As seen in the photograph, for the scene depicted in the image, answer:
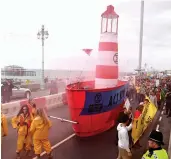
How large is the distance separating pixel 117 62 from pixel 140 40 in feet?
4.41

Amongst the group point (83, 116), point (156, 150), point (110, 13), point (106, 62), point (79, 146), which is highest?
point (110, 13)

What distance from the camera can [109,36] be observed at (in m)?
5.69

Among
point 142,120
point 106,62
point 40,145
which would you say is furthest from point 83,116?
point 106,62

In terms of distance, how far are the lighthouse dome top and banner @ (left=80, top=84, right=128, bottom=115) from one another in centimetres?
164

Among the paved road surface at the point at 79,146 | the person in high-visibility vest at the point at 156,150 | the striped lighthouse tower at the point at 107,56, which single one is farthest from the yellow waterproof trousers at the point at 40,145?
the striped lighthouse tower at the point at 107,56

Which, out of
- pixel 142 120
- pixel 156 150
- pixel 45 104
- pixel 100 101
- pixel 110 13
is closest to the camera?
pixel 156 150

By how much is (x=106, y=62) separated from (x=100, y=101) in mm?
1005

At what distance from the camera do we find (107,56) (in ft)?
18.5

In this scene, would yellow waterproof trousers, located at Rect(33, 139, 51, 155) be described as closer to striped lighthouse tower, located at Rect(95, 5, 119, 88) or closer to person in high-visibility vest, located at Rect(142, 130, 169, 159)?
person in high-visibility vest, located at Rect(142, 130, 169, 159)

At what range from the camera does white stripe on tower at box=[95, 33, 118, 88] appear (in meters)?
5.63

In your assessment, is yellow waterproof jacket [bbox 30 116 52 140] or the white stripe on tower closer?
yellow waterproof jacket [bbox 30 116 52 140]

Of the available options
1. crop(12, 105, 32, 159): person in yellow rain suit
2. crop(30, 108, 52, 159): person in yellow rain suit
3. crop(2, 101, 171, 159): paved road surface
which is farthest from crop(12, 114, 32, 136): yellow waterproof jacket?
crop(2, 101, 171, 159): paved road surface

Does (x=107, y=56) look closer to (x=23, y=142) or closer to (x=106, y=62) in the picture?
(x=106, y=62)

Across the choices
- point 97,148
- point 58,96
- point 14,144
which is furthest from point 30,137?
point 58,96
